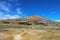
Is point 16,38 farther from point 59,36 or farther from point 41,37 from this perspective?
point 59,36

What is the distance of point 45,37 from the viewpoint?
1639cm

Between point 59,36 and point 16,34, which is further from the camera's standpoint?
point 16,34

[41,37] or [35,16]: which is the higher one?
[35,16]

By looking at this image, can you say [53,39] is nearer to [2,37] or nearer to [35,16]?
[2,37]

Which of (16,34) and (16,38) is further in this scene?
(16,34)

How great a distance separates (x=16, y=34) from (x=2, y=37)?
277 centimetres

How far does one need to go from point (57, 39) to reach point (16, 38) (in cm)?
535

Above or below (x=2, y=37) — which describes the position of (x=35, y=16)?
above

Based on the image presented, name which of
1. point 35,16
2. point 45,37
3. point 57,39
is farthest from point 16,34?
point 35,16

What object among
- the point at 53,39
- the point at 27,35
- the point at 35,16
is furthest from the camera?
the point at 35,16

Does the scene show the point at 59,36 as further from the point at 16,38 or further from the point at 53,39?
the point at 16,38

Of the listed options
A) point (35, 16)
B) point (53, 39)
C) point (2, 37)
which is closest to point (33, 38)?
point (53, 39)

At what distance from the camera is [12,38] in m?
16.4

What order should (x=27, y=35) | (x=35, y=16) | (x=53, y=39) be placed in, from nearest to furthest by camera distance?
1. (x=53, y=39)
2. (x=27, y=35)
3. (x=35, y=16)
